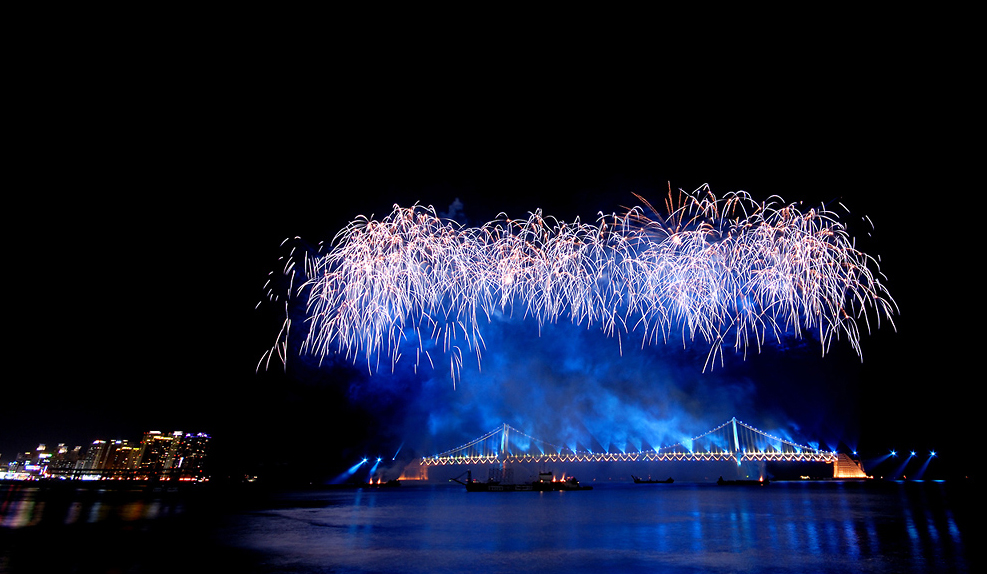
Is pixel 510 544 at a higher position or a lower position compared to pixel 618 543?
lower

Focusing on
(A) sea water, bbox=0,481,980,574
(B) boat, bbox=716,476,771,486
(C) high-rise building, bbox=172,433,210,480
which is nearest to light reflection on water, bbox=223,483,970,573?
(A) sea water, bbox=0,481,980,574

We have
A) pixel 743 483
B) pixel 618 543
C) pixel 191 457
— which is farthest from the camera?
pixel 191 457

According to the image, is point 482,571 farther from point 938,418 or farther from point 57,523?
point 938,418

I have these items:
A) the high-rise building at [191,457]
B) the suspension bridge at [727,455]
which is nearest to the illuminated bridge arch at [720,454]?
the suspension bridge at [727,455]

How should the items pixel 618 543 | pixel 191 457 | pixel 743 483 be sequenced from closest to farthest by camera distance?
1. pixel 618 543
2. pixel 743 483
3. pixel 191 457

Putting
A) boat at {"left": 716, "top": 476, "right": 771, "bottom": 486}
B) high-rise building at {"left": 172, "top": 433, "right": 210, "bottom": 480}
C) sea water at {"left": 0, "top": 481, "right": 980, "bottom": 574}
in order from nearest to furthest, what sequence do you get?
sea water at {"left": 0, "top": 481, "right": 980, "bottom": 574} < boat at {"left": 716, "top": 476, "right": 771, "bottom": 486} < high-rise building at {"left": 172, "top": 433, "right": 210, "bottom": 480}

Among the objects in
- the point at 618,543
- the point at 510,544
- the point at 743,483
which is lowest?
the point at 510,544

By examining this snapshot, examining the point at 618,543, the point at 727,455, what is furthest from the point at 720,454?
the point at 618,543

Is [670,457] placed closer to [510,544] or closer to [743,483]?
[743,483]

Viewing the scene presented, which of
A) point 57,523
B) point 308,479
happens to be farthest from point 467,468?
point 57,523

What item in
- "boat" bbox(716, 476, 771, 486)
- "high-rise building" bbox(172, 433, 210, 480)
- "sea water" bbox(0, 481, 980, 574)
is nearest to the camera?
"sea water" bbox(0, 481, 980, 574)

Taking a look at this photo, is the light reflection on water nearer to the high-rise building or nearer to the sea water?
the sea water
